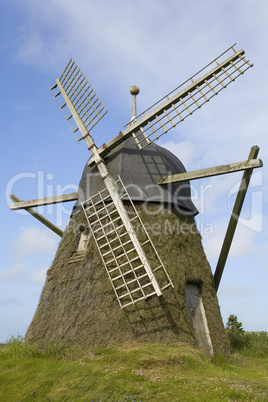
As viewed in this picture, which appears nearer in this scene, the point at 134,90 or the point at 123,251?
the point at 123,251

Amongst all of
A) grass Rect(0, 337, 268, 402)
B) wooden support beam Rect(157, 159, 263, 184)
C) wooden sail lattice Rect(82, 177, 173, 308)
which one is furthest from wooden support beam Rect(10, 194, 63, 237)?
grass Rect(0, 337, 268, 402)

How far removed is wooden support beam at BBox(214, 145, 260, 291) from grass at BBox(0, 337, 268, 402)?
2517mm

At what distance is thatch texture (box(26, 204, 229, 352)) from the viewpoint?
9234mm

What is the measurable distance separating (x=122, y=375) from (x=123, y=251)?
126 inches

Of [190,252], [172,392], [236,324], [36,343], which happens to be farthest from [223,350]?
[236,324]

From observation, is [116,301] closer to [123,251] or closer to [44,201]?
[123,251]

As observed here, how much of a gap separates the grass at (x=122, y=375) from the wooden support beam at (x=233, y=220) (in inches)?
99.1

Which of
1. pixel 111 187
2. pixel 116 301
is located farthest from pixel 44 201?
pixel 116 301

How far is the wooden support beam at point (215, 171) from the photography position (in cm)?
991

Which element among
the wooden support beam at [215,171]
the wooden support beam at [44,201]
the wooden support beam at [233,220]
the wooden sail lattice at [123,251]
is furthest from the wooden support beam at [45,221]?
the wooden support beam at [233,220]

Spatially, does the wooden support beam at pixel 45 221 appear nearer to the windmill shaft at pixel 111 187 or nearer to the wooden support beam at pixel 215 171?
the windmill shaft at pixel 111 187

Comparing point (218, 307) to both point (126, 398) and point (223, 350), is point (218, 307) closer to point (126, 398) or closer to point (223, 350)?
point (223, 350)

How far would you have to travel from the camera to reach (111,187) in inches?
417

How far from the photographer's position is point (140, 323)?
9.22 metres
